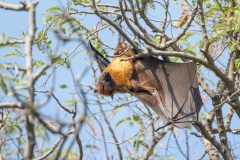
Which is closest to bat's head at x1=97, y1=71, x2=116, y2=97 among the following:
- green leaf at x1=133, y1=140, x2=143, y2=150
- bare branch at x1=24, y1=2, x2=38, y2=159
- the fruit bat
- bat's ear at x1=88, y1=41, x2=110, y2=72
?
the fruit bat

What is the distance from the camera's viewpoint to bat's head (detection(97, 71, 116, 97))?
9.34 meters

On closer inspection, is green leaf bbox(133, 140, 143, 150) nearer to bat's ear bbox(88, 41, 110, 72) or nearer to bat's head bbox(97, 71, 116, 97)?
bat's head bbox(97, 71, 116, 97)

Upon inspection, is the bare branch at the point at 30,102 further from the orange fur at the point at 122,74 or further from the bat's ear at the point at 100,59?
the bat's ear at the point at 100,59

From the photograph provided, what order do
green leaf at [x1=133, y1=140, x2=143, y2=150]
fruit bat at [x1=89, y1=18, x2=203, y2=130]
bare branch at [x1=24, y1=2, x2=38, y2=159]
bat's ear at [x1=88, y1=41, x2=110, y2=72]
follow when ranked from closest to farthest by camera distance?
bare branch at [x1=24, y1=2, x2=38, y2=159], fruit bat at [x1=89, y1=18, x2=203, y2=130], bat's ear at [x1=88, y1=41, x2=110, y2=72], green leaf at [x1=133, y1=140, x2=143, y2=150]

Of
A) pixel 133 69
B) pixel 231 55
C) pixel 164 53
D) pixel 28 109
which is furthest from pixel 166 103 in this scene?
pixel 28 109

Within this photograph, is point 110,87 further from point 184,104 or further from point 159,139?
point 159,139

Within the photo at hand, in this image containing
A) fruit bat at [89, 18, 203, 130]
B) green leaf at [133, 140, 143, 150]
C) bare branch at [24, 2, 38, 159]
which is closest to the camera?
bare branch at [24, 2, 38, 159]

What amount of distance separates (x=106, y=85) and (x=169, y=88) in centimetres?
129

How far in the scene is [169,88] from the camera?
924 centimetres

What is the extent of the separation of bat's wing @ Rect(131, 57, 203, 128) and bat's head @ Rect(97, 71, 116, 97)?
0.44 metres

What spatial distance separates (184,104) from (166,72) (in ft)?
2.40

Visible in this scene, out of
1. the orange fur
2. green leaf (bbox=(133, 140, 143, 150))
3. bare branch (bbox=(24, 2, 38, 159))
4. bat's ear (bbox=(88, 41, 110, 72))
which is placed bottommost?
bare branch (bbox=(24, 2, 38, 159))

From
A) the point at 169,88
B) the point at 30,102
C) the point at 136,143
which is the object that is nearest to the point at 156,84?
the point at 169,88

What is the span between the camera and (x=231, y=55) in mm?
8602
